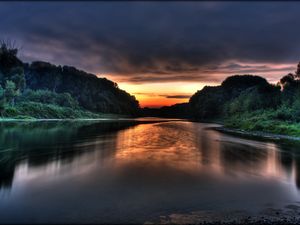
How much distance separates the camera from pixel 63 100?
17112cm

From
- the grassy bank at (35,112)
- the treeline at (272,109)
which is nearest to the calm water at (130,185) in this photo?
the treeline at (272,109)

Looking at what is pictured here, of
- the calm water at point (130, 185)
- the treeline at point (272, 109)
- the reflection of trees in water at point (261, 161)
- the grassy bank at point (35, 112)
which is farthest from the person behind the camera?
the grassy bank at point (35, 112)

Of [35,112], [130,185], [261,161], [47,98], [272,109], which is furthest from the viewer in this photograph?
[47,98]

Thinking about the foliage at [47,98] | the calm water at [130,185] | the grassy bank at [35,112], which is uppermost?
the foliage at [47,98]

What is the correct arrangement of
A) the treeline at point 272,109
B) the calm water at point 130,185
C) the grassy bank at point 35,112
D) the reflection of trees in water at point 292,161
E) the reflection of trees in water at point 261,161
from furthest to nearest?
the grassy bank at point 35,112, the treeline at point 272,109, the reflection of trees in water at point 261,161, the reflection of trees in water at point 292,161, the calm water at point 130,185

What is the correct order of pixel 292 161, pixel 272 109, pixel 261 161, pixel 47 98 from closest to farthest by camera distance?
pixel 261 161
pixel 292 161
pixel 272 109
pixel 47 98

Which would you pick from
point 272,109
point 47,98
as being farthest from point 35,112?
point 272,109

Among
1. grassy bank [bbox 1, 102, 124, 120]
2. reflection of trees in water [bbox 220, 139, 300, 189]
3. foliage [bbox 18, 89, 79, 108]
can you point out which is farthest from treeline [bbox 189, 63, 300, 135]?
foliage [bbox 18, 89, 79, 108]

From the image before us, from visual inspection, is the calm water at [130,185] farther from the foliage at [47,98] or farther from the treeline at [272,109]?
the foliage at [47,98]

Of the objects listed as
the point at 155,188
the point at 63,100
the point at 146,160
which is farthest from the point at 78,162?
the point at 63,100

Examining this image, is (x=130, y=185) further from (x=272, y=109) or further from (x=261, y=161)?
(x=272, y=109)

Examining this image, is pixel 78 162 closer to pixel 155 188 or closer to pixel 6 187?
pixel 6 187

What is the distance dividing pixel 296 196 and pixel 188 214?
8526 mm

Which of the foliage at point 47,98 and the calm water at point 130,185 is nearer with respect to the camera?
the calm water at point 130,185
